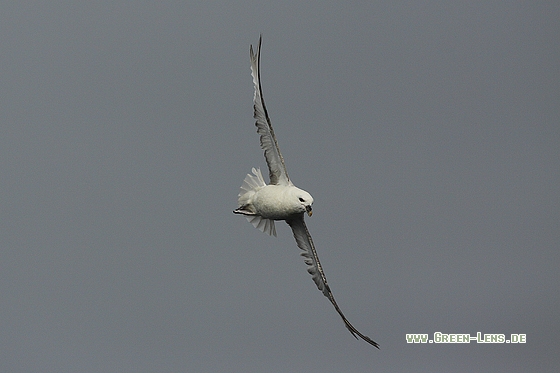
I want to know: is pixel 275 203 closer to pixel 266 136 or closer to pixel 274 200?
pixel 274 200

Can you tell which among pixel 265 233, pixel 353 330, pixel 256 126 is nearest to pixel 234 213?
pixel 265 233

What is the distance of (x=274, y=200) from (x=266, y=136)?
1396mm

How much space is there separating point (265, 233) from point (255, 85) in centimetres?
394

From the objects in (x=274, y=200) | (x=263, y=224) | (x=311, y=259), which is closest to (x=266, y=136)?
(x=274, y=200)

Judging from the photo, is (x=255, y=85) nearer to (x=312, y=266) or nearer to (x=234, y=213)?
(x=234, y=213)

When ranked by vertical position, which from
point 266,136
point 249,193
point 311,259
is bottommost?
point 311,259

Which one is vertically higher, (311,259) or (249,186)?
(249,186)

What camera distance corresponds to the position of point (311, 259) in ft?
74.5

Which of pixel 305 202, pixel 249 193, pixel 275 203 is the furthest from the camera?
pixel 249 193

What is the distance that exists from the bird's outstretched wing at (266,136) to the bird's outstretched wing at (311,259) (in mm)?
1513

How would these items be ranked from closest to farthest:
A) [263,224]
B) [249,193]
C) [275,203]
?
[275,203], [249,193], [263,224]

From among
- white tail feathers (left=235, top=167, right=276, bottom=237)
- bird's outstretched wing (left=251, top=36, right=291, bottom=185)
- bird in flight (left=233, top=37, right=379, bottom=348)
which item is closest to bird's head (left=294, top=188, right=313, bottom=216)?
bird in flight (left=233, top=37, right=379, bottom=348)

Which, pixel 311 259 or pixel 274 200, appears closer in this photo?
pixel 274 200

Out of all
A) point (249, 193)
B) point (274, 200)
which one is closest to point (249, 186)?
point (249, 193)
